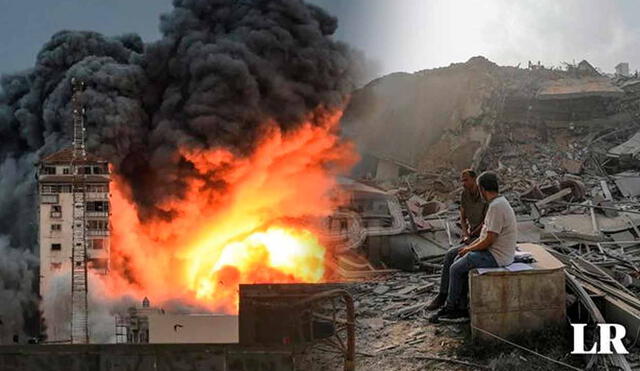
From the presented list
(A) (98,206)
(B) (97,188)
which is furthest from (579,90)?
(A) (98,206)

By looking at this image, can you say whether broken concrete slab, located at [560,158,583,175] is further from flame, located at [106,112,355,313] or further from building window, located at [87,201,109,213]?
building window, located at [87,201,109,213]

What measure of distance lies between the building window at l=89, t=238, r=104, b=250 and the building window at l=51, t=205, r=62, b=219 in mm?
1464

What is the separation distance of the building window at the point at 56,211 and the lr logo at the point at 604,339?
21.6 meters

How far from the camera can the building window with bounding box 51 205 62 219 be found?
82.3 ft

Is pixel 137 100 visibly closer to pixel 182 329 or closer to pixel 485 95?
pixel 182 329

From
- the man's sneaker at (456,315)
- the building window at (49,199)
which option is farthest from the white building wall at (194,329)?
the man's sneaker at (456,315)

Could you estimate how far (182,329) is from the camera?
19531 mm

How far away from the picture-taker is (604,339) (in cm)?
695

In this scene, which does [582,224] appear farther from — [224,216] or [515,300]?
[224,216]

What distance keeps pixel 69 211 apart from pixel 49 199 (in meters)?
0.95

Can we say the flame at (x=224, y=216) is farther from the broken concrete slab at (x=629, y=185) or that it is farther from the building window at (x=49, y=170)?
the broken concrete slab at (x=629, y=185)

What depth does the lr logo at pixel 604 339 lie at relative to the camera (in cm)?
687

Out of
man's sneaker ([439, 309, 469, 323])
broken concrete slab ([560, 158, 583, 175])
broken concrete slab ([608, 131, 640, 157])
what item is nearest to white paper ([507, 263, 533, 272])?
man's sneaker ([439, 309, 469, 323])

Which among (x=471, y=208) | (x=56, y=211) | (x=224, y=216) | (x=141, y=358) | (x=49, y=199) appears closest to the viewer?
(x=141, y=358)
